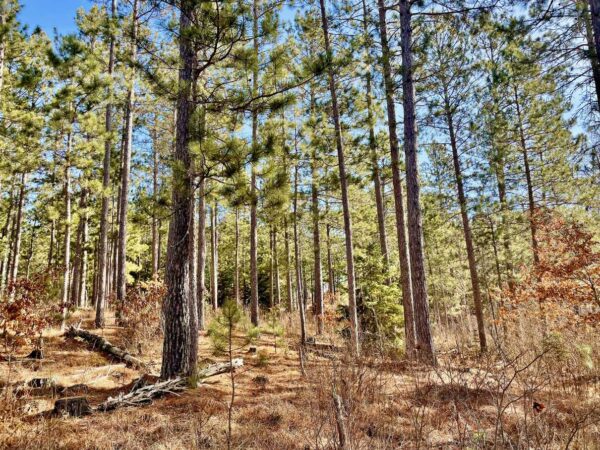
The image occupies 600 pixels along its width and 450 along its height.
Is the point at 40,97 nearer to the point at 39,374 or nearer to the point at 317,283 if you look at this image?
the point at 39,374

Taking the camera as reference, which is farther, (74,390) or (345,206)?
(345,206)

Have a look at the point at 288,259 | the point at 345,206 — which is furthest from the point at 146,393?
the point at 288,259

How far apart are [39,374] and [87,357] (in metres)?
1.13

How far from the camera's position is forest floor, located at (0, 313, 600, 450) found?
2795 mm

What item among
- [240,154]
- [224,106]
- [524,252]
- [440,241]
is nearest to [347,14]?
[224,106]

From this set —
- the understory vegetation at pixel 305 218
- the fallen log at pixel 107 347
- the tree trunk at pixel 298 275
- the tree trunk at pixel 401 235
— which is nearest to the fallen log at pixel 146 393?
the understory vegetation at pixel 305 218

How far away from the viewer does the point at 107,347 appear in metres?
7.01

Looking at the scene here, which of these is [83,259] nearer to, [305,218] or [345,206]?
[305,218]

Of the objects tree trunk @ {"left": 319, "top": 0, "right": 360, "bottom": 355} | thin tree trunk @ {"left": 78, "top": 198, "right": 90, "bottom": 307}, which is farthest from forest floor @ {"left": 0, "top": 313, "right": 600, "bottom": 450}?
thin tree trunk @ {"left": 78, "top": 198, "right": 90, "bottom": 307}

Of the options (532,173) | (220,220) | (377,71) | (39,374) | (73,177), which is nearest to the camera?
(39,374)

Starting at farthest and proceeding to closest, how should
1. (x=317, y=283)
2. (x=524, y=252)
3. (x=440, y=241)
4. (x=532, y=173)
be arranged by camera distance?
(x=440, y=241)
(x=524, y=252)
(x=532, y=173)
(x=317, y=283)

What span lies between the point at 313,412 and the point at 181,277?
2.53m

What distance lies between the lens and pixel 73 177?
33.2 feet

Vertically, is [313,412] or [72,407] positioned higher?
[72,407]
